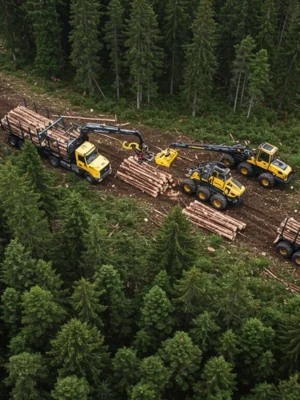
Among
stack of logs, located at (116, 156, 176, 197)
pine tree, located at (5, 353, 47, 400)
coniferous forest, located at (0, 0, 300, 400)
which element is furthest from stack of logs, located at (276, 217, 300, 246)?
pine tree, located at (5, 353, 47, 400)

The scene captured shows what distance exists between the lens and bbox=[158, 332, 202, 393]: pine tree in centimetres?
1908

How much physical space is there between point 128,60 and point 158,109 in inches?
235

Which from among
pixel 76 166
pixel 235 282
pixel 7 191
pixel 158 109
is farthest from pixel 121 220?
pixel 158 109

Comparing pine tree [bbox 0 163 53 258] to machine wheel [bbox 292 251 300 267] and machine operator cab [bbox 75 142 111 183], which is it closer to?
machine operator cab [bbox 75 142 111 183]

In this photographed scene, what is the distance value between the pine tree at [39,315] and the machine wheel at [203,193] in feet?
53.3

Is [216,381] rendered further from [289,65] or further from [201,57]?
[289,65]

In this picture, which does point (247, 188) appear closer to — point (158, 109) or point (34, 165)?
point (158, 109)

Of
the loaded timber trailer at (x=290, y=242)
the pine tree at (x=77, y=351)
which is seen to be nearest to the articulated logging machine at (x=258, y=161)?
the loaded timber trailer at (x=290, y=242)

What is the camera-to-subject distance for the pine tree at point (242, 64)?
42062mm

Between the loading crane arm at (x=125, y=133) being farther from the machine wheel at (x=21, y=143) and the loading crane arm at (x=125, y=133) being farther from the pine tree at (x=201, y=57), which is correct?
the pine tree at (x=201, y=57)

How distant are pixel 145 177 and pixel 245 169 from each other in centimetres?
850

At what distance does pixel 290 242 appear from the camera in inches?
1180

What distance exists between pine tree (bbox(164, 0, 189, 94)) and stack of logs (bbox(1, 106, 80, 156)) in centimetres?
1593

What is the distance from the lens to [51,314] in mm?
20594
